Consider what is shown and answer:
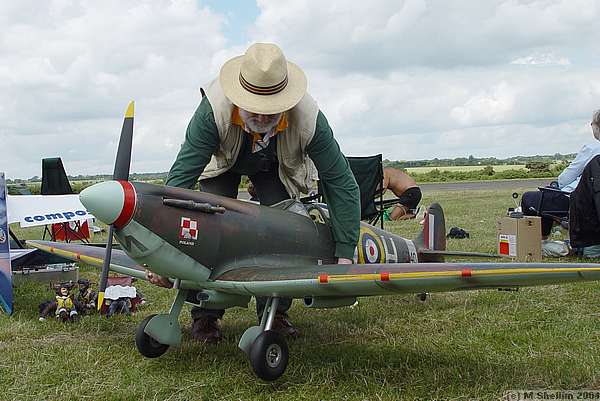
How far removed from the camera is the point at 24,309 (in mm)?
5543

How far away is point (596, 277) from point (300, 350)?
2030 millimetres

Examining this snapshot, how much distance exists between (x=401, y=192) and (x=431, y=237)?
8443 mm

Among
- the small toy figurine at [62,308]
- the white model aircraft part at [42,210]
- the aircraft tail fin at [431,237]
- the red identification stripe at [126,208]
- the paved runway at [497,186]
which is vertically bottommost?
the paved runway at [497,186]

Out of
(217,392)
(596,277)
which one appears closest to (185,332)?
(217,392)

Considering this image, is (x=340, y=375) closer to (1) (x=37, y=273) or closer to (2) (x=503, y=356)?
(2) (x=503, y=356)

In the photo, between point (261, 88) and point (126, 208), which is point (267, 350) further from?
point (261, 88)

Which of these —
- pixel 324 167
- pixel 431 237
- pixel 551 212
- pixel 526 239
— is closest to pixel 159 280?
pixel 324 167

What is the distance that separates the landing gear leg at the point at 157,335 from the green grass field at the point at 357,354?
80mm

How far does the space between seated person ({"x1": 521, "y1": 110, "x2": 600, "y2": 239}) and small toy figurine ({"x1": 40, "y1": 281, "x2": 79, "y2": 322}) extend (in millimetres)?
5782

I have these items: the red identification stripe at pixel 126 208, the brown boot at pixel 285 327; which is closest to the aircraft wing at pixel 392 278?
the red identification stripe at pixel 126 208

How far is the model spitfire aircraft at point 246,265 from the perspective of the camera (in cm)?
333

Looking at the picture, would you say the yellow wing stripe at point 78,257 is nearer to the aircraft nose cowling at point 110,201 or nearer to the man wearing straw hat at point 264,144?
the man wearing straw hat at point 264,144

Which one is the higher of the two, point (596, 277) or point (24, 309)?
point (596, 277)

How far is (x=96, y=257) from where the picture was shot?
4.84 meters
